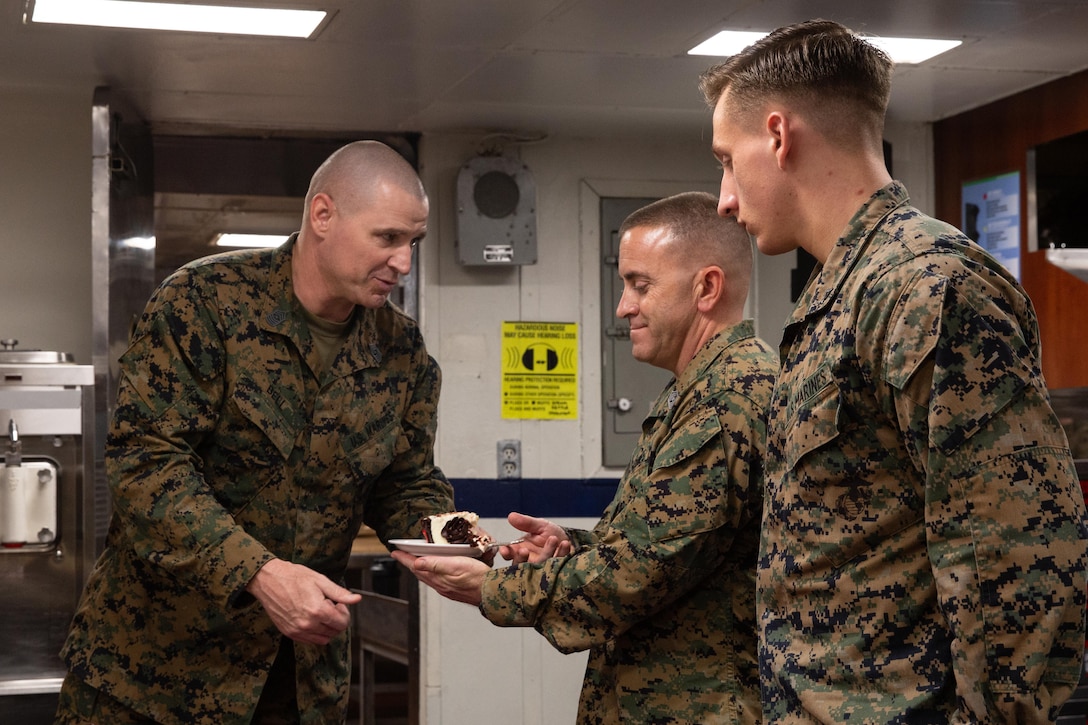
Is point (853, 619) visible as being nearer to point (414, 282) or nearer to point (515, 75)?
point (515, 75)

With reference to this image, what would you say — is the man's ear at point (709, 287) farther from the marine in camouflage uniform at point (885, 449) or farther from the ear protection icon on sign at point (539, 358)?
the ear protection icon on sign at point (539, 358)

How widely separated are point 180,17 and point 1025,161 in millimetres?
3185

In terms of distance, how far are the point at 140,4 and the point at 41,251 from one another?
64.8 inches

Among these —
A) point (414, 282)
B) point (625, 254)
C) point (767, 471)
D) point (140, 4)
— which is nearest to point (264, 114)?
point (414, 282)

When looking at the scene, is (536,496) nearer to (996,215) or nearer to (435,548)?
(996,215)

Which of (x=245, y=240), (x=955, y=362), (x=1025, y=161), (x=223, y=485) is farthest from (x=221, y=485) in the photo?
(x=245, y=240)

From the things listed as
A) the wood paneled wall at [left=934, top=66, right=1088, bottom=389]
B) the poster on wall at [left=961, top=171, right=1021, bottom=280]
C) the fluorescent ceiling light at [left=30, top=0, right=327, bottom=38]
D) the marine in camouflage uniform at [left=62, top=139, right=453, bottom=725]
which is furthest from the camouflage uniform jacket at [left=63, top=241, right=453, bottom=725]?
the poster on wall at [left=961, top=171, right=1021, bottom=280]

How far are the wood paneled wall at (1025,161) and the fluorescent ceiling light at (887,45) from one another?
0.68m

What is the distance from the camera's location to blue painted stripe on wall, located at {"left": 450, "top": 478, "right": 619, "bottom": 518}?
5250 mm

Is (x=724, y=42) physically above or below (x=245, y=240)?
above

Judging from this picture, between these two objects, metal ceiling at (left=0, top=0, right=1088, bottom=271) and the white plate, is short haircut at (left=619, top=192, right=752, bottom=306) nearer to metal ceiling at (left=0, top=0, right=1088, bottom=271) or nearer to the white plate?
the white plate

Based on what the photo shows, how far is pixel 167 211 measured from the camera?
6730 mm

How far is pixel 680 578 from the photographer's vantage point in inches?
86.0

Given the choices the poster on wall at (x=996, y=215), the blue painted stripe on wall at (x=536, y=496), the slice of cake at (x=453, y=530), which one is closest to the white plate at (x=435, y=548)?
the slice of cake at (x=453, y=530)
